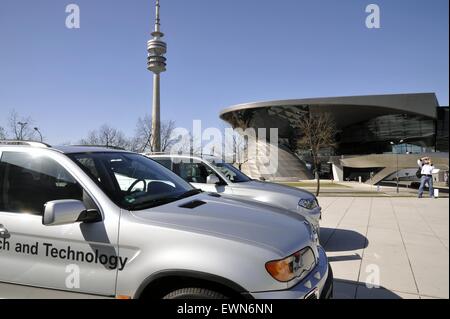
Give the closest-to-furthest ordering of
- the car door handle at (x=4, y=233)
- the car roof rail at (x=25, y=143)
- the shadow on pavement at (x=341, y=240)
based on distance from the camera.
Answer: the car door handle at (x=4, y=233) < the car roof rail at (x=25, y=143) < the shadow on pavement at (x=341, y=240)

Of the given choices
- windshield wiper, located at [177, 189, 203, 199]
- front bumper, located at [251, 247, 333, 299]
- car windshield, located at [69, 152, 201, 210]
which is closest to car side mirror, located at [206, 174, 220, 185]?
car windshield, located at [69, 152, 201, 210]

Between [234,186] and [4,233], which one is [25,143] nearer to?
[4,233]

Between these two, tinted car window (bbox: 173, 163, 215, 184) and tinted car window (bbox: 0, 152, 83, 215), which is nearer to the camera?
tinted car window (bbox: 0, 152, 83, 215)

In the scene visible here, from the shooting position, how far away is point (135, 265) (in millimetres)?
2299

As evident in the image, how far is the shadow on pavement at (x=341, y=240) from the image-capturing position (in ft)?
21.3

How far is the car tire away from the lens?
7.11 feet

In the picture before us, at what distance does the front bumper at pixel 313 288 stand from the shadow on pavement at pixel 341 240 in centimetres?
375

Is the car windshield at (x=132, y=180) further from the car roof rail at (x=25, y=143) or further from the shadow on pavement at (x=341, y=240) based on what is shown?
the shadow on pavement at (x=341, y=240)

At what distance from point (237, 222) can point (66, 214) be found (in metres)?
1.22

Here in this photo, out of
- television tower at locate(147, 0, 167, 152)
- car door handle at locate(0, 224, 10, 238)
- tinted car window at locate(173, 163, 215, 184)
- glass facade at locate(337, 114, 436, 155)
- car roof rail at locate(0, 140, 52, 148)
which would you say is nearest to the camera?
car door handle at locate(0, 224, 10, 238)

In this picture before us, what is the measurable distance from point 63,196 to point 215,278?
61.4 inches

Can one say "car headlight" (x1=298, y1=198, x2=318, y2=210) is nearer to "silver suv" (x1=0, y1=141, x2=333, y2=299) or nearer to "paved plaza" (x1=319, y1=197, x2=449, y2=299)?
"paved plaza" (x1=319, y1=197, x2=449, y2=299)

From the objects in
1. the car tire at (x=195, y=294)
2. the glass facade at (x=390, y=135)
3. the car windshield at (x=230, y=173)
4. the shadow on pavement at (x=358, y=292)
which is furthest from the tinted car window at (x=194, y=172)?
the glass facade at (x=390, y=135)

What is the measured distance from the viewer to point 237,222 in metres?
2.49
